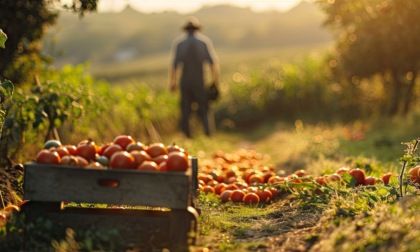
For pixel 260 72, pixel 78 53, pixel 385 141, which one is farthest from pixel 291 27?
pixel 385 141

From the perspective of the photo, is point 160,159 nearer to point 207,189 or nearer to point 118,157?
point 118,157

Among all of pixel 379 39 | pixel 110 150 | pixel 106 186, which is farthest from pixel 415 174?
pixel 379 39

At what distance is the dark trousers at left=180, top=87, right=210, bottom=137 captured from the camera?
16062 millimetres

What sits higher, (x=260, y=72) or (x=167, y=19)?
(x=167, y=19)

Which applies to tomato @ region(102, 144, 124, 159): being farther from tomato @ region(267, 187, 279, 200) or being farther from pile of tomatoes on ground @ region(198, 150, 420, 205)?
tomato @ region(267, 187, 279, 200)

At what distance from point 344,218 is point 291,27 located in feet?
434

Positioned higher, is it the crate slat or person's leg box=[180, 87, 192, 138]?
person's leg box=[180, 87, 192, 138]

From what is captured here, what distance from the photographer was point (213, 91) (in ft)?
53.3

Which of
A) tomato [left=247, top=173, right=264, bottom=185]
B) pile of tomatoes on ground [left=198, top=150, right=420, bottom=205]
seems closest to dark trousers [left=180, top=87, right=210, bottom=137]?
pile of tomatoes on ground [left=198, top=150, right=420, bottom=205]

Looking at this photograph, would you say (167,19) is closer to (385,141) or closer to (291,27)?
(291,27)

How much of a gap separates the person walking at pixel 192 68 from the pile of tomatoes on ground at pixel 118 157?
945cm

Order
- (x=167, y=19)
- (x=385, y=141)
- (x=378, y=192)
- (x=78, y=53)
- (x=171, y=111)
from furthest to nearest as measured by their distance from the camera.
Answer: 1. (x=167, y=19)
2. (x=78, y=53)
3. (x=171, y=111)
4. (x=385, y=141)
5. (x=378, y=192)

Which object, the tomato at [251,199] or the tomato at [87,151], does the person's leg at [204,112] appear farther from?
the tomato at [87,151]

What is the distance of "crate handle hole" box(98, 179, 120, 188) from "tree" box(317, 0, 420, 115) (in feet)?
31.5
